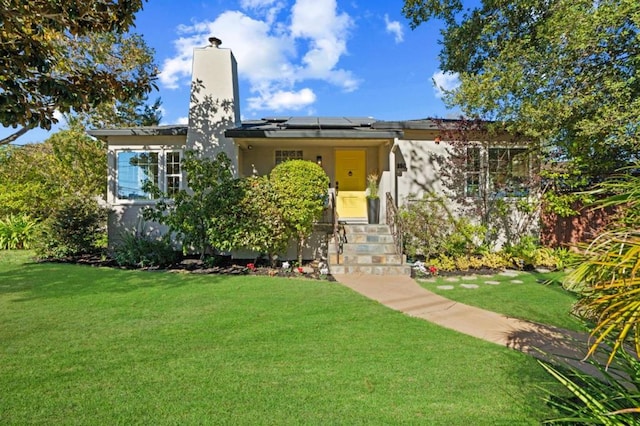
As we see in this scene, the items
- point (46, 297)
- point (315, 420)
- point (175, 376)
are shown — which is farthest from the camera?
point (46, 297)

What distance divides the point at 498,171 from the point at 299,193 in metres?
5.92

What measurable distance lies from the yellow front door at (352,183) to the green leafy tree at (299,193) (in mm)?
2531

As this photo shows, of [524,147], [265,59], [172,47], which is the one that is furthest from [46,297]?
[265,59]

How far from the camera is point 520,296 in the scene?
633 centimetres

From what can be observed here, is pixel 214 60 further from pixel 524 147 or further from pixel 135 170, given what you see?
pixel 524 147

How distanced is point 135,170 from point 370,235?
291 inches

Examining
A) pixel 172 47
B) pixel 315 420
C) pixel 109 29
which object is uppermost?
pixel 172 47

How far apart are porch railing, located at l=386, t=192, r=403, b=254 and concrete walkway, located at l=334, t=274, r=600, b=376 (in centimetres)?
137

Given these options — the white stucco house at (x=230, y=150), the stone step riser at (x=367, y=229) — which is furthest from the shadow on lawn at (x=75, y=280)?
the stone step riser at (x=367, y=229)

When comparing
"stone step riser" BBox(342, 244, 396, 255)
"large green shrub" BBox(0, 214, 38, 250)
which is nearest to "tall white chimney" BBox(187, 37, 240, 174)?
"stone step riser" BBox(342, 244, 396, 255)

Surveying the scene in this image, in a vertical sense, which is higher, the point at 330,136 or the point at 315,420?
the point at 330,136

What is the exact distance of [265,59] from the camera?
16.3m

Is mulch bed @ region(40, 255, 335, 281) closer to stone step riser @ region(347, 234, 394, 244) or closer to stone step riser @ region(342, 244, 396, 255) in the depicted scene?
stone step riser @ region(342, 244, 396, 255)

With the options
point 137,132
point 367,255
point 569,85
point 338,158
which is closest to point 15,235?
point 137,132
